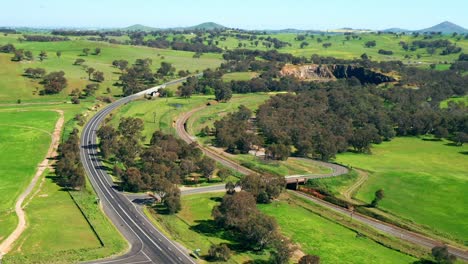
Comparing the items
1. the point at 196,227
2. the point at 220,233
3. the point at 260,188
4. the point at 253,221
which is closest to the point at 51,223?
the point at 196,227

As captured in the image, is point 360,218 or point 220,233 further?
point 360,218

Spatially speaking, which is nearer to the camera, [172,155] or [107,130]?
[172,155]

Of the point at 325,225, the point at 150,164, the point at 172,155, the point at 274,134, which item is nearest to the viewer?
the point at 325,225

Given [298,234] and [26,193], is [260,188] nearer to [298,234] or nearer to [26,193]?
[298,234]

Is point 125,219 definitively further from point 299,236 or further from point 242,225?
point 299,236

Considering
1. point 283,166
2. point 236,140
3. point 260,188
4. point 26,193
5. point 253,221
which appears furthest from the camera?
point 236,140

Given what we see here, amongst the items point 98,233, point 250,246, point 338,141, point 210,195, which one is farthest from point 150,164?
point 338,141

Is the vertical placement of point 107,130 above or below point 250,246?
above

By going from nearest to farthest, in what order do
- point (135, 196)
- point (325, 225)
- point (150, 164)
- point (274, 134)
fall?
point (325, 225)
point (135, 196)
point (150, 164)
point (274, 134)
